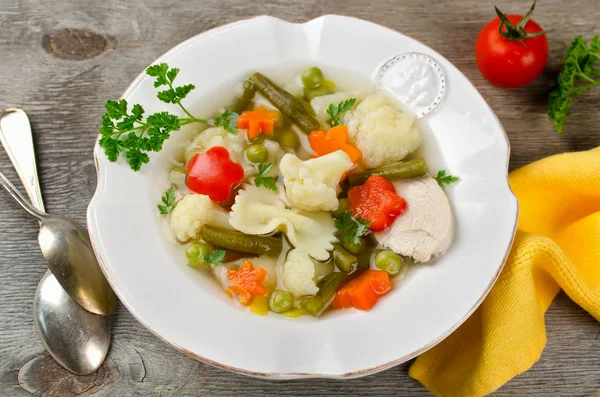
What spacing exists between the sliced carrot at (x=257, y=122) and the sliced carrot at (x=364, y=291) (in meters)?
1.03

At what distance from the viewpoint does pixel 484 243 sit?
9.69ft

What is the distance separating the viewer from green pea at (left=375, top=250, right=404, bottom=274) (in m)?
3.11

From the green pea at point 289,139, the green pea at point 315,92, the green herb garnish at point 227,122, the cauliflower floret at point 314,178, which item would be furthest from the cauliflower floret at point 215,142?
the green pea at point 315,92

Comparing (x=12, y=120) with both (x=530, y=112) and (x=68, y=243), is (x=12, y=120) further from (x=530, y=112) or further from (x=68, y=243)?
(x=530, y=112)

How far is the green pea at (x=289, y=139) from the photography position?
343 centimetres

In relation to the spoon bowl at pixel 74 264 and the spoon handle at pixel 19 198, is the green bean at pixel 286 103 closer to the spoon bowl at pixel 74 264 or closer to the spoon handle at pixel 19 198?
the spoon bowl at pixel 74 264

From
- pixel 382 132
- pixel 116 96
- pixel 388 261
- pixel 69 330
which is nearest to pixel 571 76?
pixel 382 132

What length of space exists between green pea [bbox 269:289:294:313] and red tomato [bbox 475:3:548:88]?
1.98 m

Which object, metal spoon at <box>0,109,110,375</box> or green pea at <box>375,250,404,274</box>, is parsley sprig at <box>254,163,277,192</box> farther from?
metal spoon at <box>0,109,110,375</box>

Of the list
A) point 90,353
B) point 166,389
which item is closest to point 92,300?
point 90,353

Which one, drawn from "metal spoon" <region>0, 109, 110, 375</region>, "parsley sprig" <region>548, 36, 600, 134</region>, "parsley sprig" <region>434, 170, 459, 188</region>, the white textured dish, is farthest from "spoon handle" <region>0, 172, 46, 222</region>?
"parsley sprig" <region>548, 36, 600, 134</region>

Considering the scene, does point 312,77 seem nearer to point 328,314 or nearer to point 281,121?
point 281,121

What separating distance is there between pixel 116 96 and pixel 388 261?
2.09 meters

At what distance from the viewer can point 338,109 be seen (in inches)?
132
